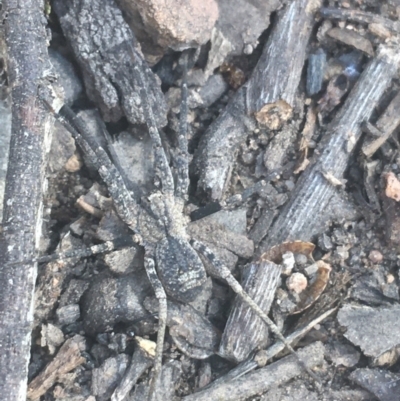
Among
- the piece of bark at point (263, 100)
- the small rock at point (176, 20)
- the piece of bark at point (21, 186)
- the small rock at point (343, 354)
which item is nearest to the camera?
the piece of bark at point (21, 186)

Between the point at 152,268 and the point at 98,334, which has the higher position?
the point at 152,268

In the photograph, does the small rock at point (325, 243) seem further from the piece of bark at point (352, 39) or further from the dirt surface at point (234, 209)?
the piece of bark at point (352, 39)

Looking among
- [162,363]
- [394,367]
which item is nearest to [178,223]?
[162,363]

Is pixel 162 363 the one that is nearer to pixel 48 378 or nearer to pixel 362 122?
pixel 48 378

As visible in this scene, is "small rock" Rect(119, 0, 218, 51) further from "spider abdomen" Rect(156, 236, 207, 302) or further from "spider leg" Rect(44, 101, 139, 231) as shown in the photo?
"spider abdomen" Rect(156, 236, 207, 302)

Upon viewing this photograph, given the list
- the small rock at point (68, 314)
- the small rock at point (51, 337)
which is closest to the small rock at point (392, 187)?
the small rock at point (68, 314)

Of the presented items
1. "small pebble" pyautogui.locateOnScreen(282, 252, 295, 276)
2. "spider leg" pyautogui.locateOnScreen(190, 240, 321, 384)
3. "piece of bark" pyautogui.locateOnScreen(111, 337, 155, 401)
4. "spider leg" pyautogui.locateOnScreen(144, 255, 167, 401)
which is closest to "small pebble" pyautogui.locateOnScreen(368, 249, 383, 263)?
"small pebble" pyautogui.locateOnScreen(282, 252, 295, 276)
